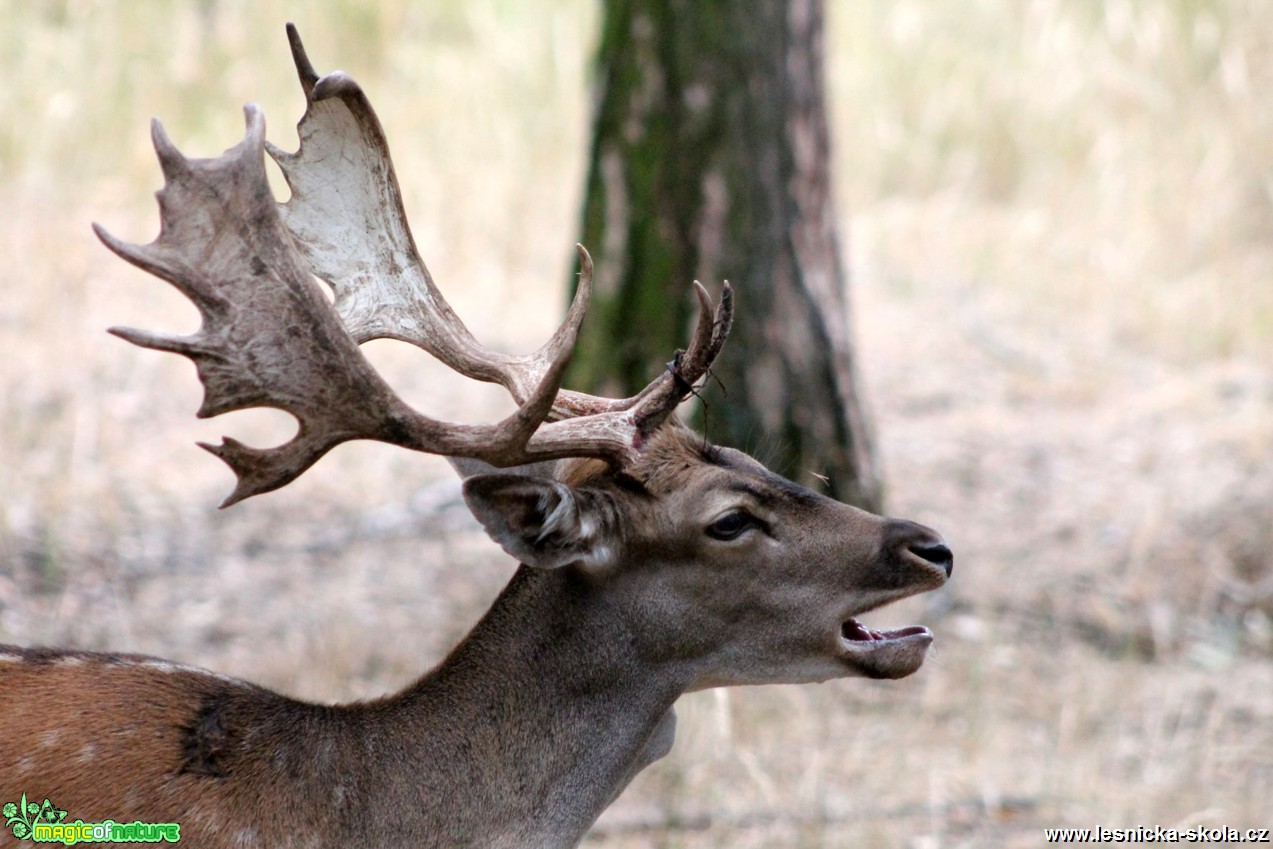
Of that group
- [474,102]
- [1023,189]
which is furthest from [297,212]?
[1023,189]

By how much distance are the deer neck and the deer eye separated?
278 millimetres

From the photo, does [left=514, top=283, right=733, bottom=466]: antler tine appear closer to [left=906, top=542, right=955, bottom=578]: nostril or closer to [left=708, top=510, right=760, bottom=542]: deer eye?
[left=708, top=510, right=760, bottom=542]: deer eye

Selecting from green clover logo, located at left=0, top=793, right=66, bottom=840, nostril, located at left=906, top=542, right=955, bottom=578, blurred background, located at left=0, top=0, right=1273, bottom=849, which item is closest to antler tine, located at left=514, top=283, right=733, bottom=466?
nostril, located at left=906, top=542, right=955, bottom=578

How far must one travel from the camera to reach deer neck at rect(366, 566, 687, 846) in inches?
120

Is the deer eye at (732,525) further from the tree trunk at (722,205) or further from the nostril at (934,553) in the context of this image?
the tree trunk at (722,205)

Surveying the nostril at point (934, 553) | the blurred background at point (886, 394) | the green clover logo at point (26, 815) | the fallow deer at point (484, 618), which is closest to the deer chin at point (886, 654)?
the fallow deer at point (484, 618)

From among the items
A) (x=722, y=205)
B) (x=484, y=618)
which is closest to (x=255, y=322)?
(x=484, y=618)

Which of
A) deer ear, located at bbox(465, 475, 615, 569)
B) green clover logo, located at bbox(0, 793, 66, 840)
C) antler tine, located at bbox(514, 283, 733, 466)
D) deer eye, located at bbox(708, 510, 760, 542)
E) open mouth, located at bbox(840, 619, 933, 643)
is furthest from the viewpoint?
open mouth, located at bbox(840, 619, 933, 643)

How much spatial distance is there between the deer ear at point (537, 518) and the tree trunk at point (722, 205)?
104 inches

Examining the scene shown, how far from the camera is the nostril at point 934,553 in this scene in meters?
3.20

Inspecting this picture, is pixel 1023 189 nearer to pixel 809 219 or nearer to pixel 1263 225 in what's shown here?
pixel 1263 225

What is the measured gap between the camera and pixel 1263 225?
11039mm

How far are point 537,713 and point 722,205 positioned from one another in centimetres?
309

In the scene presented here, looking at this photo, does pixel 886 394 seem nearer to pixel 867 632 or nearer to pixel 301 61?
pixel 867 632
